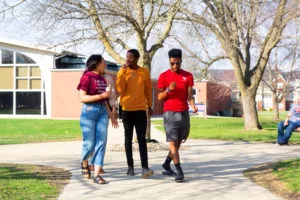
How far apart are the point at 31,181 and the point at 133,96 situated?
1977mm

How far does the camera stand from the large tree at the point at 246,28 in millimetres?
17031

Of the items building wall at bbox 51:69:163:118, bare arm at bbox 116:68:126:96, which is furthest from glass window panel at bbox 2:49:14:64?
bare arm at bbox 116:68:126:96

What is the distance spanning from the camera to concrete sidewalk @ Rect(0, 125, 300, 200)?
6.14 m

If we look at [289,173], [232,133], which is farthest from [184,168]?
[232,133]

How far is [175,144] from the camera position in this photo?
7.33 meters

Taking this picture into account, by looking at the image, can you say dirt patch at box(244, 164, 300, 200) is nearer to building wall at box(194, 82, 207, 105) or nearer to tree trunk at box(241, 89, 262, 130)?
tree trunk at box(241, 89, 262, 130)

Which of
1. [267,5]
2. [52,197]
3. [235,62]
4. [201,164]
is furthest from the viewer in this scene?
[235,62]

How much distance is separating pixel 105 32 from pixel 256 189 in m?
6.50

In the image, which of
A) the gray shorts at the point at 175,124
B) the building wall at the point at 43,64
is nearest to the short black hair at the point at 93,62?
the gray shorts at the point at 175,124

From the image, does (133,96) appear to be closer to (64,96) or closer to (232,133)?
(232,133)

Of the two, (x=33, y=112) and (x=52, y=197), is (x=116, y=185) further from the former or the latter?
(x=33, y=112)

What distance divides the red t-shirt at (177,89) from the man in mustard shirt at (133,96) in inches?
13.5

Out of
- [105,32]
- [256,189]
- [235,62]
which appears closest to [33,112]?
[235,62]

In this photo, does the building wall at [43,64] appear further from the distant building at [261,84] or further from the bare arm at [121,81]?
the bare arm at [121,81]
